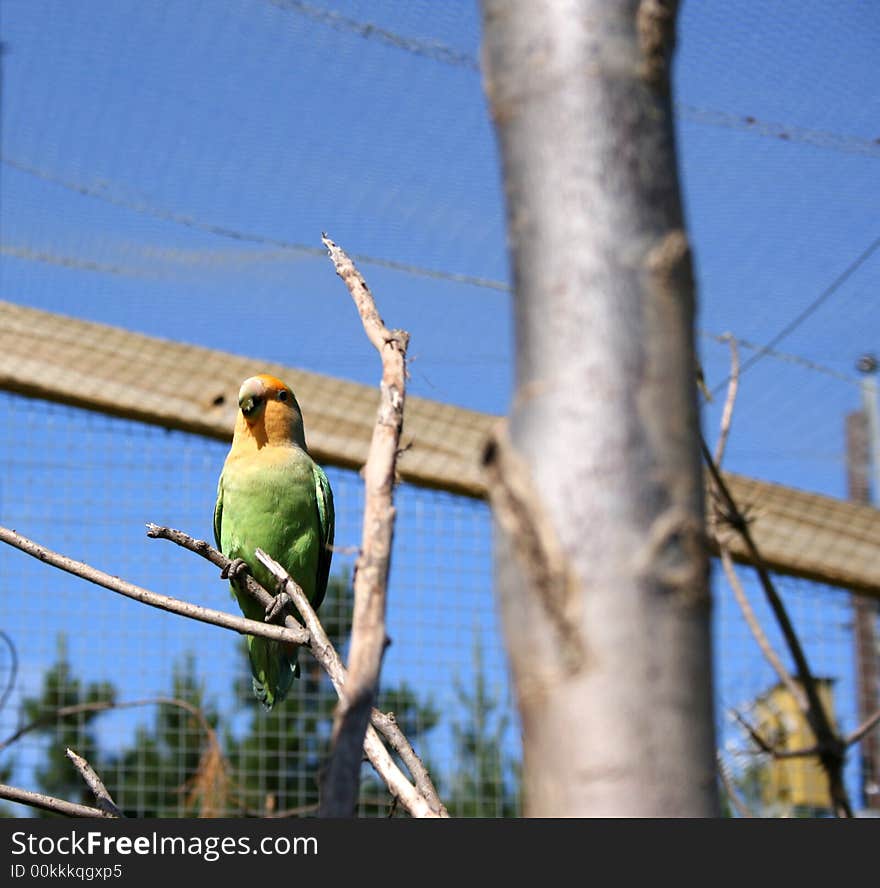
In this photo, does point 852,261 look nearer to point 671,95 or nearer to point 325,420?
point 325,420

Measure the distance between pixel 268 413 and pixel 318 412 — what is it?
4.8 inches

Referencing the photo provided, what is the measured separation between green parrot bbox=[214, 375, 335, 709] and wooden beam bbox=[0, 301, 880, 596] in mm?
94

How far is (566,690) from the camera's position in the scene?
60cm

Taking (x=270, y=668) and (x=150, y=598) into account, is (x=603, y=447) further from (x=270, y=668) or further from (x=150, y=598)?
(x=270, y=668)

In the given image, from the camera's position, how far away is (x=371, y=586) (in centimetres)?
85

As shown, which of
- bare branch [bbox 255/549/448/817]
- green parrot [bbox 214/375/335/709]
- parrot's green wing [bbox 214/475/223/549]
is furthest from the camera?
parrot's green wing [bbox 214/475/223/549]

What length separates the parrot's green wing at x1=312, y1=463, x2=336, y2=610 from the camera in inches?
113

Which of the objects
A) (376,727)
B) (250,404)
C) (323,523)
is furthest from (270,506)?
(376,727)

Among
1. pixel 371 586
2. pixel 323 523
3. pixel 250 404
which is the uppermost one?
pixel 250 404

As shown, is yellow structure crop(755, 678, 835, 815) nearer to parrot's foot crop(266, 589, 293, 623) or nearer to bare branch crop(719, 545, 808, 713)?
parrot's foot crop(266, 589, 293, 623)

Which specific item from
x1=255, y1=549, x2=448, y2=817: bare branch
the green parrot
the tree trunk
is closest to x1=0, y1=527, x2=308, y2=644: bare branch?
x1=255, y1=549, x2=448, y2=817: bare branch

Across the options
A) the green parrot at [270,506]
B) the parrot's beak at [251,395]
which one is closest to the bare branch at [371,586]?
the parrot's beak at [251,395]

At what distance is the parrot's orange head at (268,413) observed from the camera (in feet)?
8.41

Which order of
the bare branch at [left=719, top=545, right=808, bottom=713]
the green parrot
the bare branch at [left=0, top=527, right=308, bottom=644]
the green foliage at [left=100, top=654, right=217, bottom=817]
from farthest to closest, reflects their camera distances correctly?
the green foliage at [left=100, top=654, right=217, bottom=817]
the green parrot
the bare branch at [left=0, top=527, right=308, bottom=644]
the bare branch at [left=719, top=545, right=808, bottom=713]
